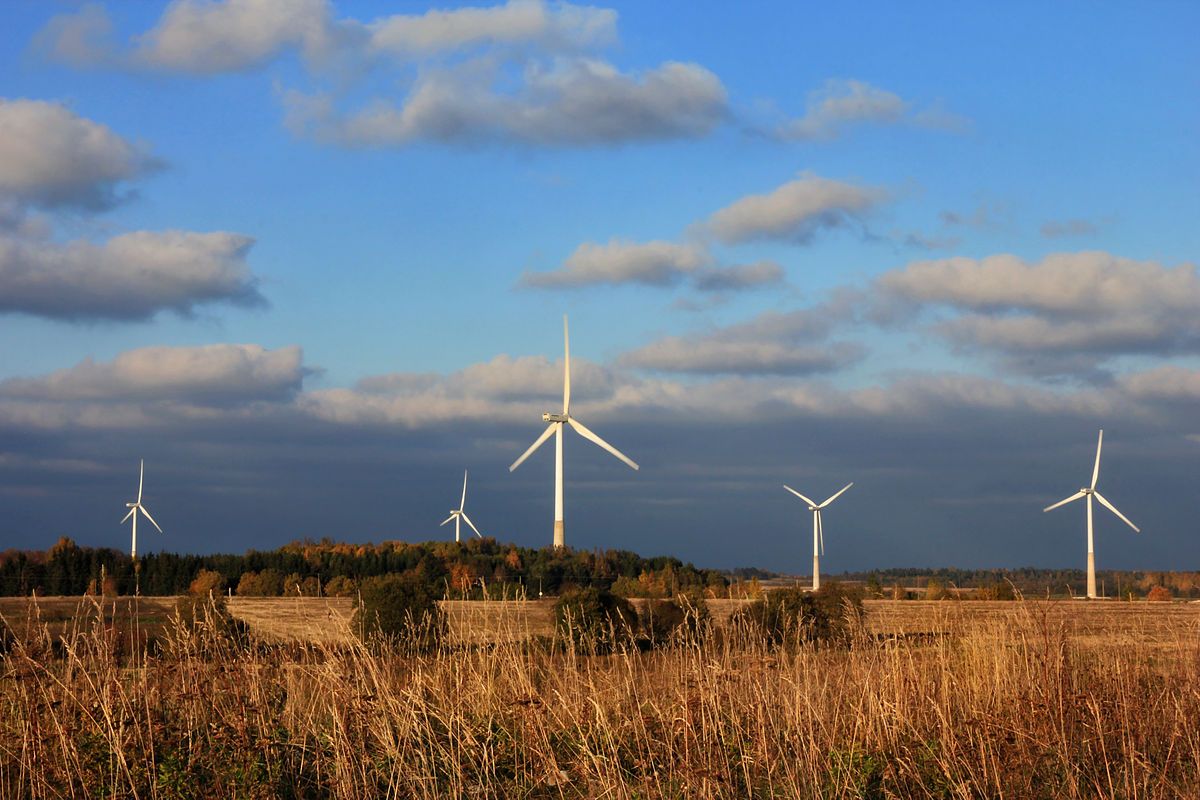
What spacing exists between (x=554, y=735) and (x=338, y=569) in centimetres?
8158

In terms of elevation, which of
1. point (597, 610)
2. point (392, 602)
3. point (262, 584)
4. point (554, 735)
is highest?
point (554, 735)

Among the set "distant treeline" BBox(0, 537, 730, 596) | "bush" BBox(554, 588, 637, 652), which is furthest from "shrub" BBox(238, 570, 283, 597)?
"bush" BBox(554, 588, 637, 652)

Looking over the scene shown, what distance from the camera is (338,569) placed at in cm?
9319

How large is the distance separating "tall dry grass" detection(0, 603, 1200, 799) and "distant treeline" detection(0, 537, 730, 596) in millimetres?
57704

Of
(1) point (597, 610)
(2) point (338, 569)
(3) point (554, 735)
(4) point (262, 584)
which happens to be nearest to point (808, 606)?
(1) point (597, 610)

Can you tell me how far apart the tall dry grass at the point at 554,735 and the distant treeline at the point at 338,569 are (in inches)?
2272

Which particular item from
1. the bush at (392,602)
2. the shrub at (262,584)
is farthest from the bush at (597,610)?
the shrub at (262,584)

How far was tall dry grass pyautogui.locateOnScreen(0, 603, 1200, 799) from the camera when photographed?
11.8m

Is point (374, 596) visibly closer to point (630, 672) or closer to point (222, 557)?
point (630, 672)

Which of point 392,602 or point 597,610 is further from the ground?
point 392,602

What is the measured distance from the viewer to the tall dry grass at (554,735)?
11.8 meters

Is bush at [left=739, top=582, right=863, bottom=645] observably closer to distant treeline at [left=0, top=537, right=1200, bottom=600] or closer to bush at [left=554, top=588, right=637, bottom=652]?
bush at [left=554, top=588, right=637, bottom=652]

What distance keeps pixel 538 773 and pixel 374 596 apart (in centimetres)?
2782

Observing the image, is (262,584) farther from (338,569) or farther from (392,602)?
(392,602)
